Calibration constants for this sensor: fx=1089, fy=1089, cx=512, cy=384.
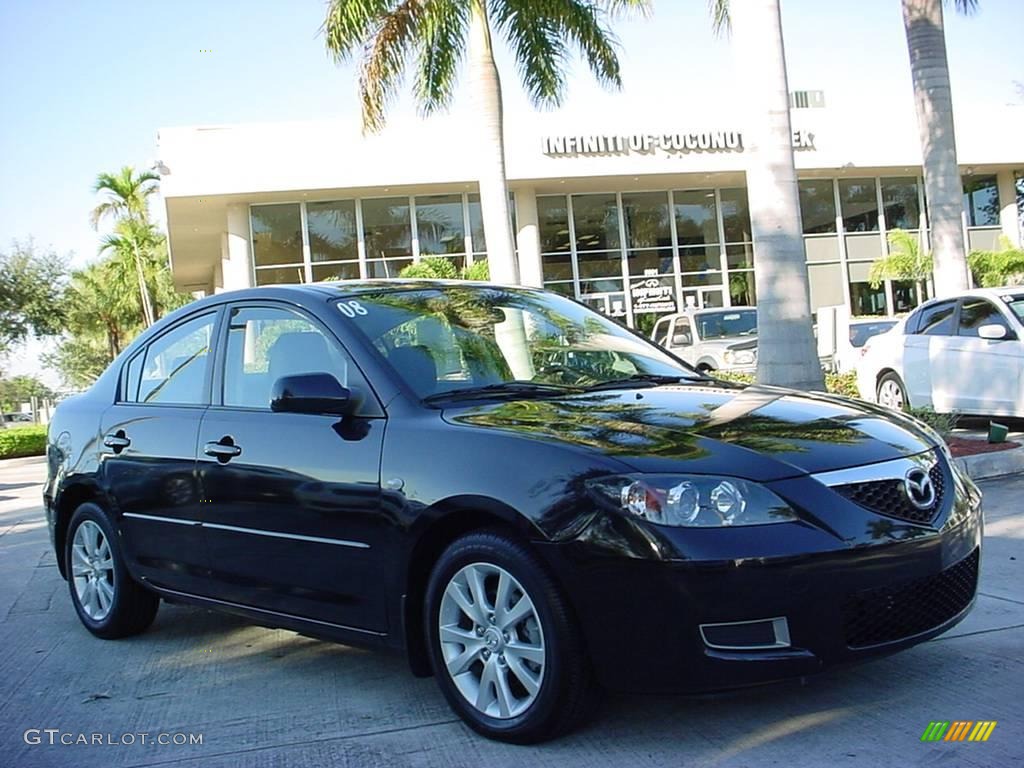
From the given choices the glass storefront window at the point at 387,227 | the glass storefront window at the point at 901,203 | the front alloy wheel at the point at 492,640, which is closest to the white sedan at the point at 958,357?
the front alloy wheel at the point at 492,640

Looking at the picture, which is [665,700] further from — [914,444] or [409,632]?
[914,444]

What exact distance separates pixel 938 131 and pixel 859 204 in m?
21.6

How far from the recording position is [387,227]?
29.6m

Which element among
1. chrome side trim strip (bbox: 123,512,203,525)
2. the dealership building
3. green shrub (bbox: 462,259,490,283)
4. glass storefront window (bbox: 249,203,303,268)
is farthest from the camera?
glass storefront window (bbox: 249,203,303,268)

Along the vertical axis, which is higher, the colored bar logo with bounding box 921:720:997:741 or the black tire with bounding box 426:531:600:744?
the black tire with bounding box 426:531:600:744

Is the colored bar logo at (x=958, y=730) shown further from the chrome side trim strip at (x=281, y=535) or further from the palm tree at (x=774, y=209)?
the palm tree at (x=774, y=209)

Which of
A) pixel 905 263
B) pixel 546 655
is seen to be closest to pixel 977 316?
pixel 546 655

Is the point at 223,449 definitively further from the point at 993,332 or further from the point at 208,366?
the point at 993,332

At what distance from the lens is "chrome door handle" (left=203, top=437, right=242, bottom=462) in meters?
4.64

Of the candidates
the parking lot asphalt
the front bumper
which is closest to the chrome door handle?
the parking lot asphalt

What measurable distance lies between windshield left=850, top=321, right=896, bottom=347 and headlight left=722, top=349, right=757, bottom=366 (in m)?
2.69

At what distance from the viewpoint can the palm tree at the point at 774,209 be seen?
9789 millimetres

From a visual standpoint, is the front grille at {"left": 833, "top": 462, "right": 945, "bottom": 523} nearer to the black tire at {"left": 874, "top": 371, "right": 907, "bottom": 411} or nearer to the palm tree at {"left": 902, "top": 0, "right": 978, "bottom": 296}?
the black tire at {"left": 874, "top": 371, "right": 907, "bottom": 411}

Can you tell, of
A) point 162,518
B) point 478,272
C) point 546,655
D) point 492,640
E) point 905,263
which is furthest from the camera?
point 905,263
